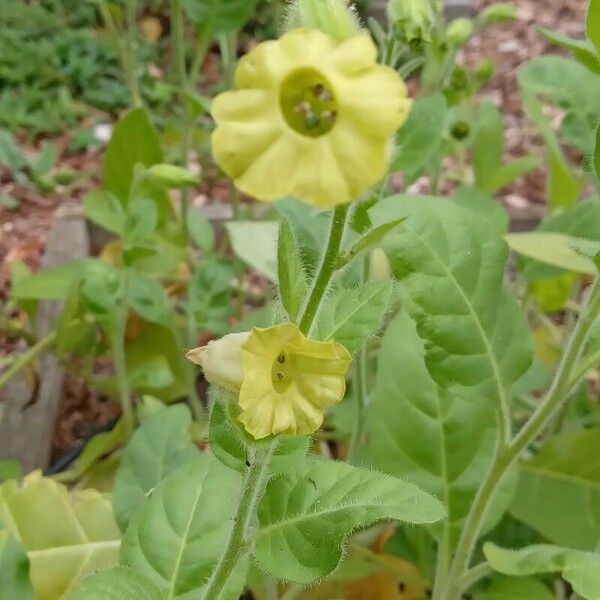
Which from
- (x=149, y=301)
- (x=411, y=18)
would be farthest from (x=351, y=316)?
(x=149, y=301)

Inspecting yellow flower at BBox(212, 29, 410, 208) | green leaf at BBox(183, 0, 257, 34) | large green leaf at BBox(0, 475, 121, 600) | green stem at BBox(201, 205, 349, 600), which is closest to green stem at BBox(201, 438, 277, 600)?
green stem at BBox(201, 205, 349, 600)

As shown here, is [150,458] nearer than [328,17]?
No

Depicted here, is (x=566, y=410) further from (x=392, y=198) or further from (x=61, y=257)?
(x=61, y=257)

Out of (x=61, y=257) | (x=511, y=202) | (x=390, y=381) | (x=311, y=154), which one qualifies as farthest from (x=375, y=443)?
(x=511, y=202)

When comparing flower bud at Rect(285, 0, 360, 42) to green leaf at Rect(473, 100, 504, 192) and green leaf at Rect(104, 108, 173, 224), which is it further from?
green leaf at Rect(473, 100, 504, 192)

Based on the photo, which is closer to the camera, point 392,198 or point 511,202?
point 392,198

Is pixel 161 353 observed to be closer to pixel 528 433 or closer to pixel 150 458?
pixel 150 458
